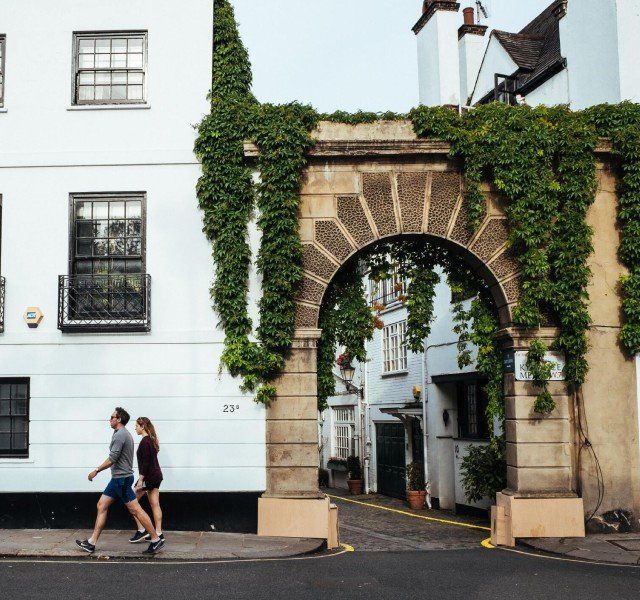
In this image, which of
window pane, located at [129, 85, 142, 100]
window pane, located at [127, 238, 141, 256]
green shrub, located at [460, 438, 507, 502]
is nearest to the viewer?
window pane, located at [127, 238, 141, 256]

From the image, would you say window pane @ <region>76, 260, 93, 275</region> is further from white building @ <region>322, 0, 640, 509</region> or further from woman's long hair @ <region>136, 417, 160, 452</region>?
white building @ <region>322, 0, 640, 509</region>

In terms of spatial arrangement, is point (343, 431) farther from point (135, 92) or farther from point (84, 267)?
point (135, 92)

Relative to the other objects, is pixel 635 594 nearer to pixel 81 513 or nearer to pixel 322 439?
pixel 81 513

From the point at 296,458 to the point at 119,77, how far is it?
720 centimetres

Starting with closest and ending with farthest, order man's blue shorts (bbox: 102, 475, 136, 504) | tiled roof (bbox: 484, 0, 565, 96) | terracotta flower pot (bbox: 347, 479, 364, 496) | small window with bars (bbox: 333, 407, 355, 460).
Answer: man's blue shorts (bbox: 102, 475, 136, 504)
tiled roof (bbox: 484, 0, 565, 96)
terracotta flower pot (bbox: 347, 479, 364, 496)
small window with bars (bbox: 333, 407, 355, 460)

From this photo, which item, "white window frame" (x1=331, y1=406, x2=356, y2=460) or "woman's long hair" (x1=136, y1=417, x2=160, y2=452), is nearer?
"woman's long hair" (x1=136, y1=417, x2=160, y2=452)

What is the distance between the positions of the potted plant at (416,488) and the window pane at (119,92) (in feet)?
47.4

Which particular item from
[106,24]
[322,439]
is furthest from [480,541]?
[322,439]

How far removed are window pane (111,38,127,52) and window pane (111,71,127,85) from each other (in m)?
0.42

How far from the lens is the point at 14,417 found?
589 inches

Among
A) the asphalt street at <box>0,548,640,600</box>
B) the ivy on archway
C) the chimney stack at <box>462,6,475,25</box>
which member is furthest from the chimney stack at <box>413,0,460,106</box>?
the asphalt street at <box>0,548,640,600</box>

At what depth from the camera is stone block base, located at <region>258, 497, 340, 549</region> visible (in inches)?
559

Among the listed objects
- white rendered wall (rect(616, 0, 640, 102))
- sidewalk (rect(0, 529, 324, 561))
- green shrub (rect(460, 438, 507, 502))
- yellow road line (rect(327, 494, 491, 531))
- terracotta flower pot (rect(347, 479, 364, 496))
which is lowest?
yellow road line (rect(327, 494, 491, 531))

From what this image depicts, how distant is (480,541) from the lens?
53.8ft
